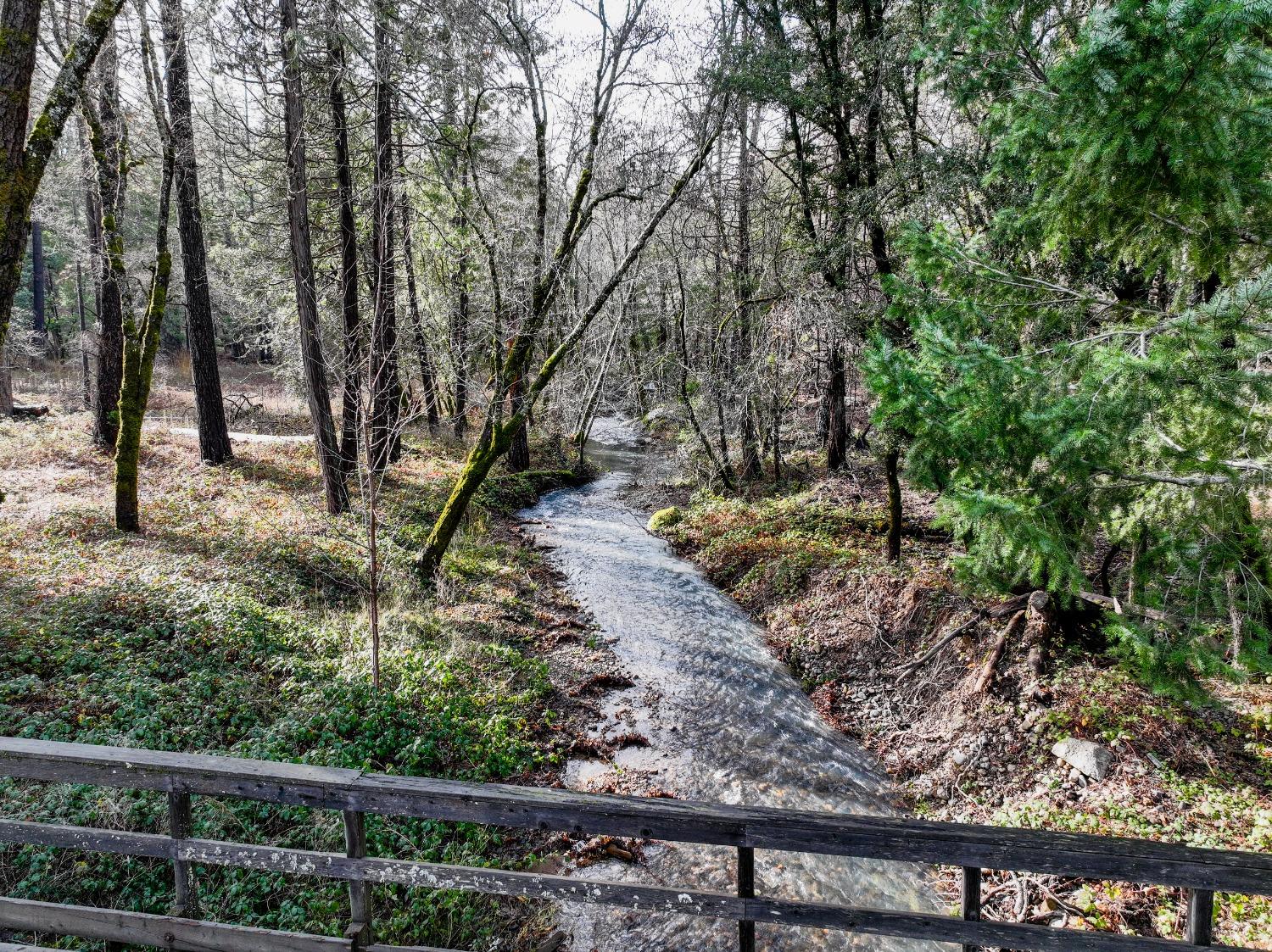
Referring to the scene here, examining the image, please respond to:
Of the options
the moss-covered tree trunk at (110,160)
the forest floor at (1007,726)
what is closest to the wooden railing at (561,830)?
the forest floor at (1007,726)

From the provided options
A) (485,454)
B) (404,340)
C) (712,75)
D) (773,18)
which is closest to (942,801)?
(485,454)

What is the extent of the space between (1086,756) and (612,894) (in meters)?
5.00

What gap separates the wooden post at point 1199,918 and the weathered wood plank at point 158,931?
3647mm

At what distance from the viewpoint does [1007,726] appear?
663 cm

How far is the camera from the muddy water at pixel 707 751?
16.5ft

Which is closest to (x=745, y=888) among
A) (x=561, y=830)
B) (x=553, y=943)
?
(x=561, y=830)

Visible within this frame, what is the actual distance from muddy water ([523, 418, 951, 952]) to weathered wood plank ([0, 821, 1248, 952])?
7.91 ft

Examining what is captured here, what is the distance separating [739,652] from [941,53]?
751 centimetres

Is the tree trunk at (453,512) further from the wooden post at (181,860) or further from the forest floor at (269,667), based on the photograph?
the wooden post at (181,860)

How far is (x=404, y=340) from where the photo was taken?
1769cm

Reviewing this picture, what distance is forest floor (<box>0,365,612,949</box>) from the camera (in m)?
4.60

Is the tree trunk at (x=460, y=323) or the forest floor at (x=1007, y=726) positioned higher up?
the tree trunk at (x=460, y=323)

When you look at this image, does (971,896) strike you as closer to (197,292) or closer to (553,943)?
(553,943)

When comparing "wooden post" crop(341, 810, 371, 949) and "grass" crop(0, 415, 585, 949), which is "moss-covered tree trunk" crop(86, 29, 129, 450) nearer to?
"grass" crop(0, 415, 585, 949)
